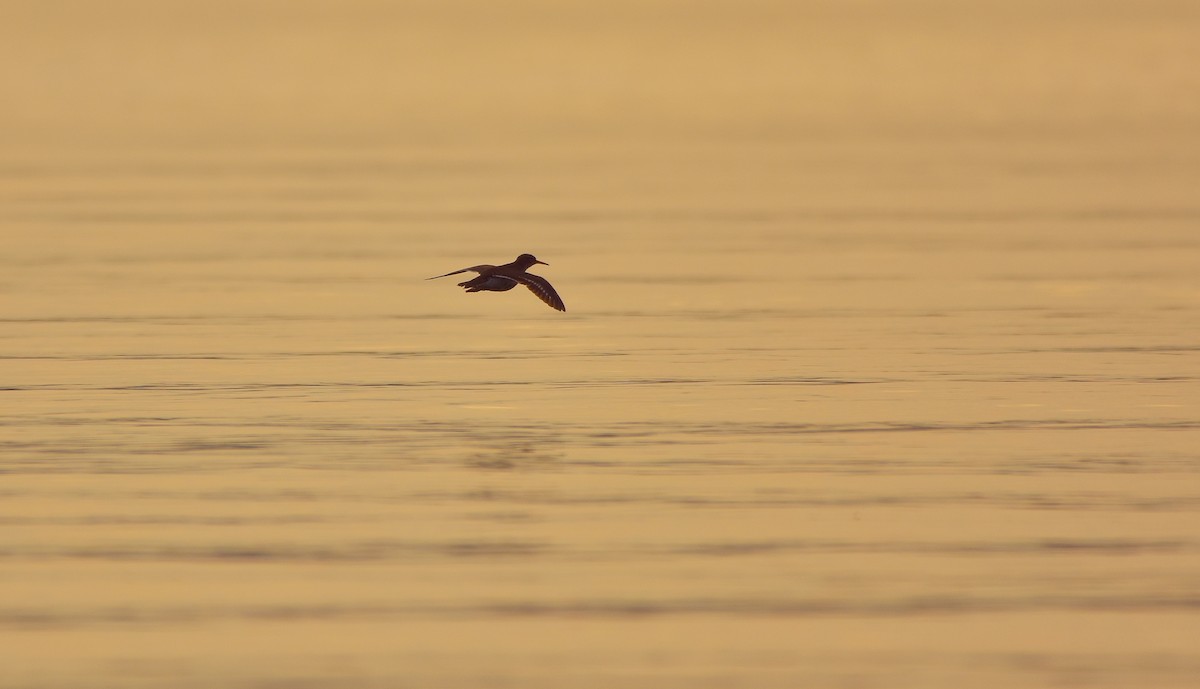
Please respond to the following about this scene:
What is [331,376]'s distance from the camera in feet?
60.3

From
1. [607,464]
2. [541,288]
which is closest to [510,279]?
[541,288]

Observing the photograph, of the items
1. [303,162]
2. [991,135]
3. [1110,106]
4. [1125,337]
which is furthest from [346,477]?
[1110,106]

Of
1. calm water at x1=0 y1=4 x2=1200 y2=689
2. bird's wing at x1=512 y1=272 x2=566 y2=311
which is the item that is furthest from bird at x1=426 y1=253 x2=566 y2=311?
calm water at x1=0 y1=4 x2=1200 y2=689

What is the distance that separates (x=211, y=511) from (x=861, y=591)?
3.41 m

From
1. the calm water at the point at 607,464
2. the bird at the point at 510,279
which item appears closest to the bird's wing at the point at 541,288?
the bird at the point at 510,279

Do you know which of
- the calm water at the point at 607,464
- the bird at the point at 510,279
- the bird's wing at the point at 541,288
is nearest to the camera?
the calm water at the point at 607,464

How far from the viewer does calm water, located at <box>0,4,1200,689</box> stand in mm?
11062

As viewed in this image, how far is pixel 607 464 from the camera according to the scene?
14789 millimetres

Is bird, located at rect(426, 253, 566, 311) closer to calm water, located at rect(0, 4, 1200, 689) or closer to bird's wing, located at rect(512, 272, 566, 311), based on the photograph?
bird's wing, located at rect(512, 272, 566, 311)

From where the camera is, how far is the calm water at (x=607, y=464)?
36.3 ft

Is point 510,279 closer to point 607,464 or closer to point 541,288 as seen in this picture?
point 541,288

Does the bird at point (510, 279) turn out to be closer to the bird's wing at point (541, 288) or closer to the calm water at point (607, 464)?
the bird's wing at point (541, 288)

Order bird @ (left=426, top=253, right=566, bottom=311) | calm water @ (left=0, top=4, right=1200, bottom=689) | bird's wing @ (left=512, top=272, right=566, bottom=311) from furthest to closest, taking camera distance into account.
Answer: bird @ (left=426, top=253, right=566, bottom=311) < bird's wing @ (left=512, top=272, right=566, bottom=311) < calm water @ (left=0, top=4, right=1200, bottom=689)

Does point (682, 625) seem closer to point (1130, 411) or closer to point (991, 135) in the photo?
point (1130, 411)
